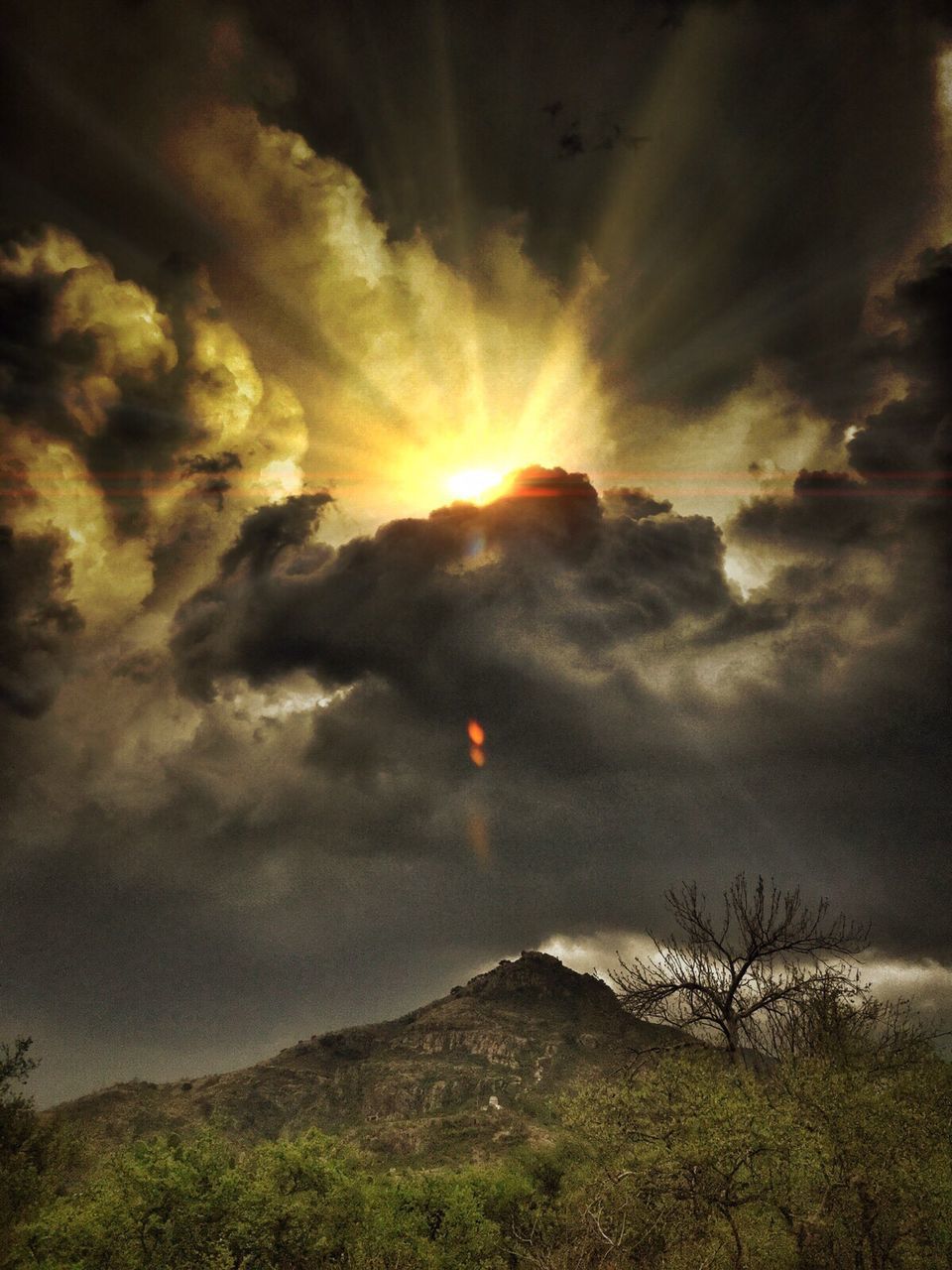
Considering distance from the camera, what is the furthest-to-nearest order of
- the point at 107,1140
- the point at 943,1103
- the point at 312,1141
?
the point at 107,1140
the point at 312,1141
the point at 943,1103

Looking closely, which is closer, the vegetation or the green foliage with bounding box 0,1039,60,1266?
the vegetation

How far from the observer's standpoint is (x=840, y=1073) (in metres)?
20.5

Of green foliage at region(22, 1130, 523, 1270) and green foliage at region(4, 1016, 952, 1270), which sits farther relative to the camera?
green foliage at region(22, 1130, 523, 1270)

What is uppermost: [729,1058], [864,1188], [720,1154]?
[729,1058]

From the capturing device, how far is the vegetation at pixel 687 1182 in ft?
55.0

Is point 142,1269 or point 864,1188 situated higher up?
point 864,1188

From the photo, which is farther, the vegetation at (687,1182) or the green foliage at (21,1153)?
the green foliage at (21,1153)

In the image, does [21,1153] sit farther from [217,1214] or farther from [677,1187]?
[677,1187]

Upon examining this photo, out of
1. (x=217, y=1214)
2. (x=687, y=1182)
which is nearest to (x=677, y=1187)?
(x=687, y=1182)

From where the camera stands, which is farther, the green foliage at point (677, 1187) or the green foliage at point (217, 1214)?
the green foliage at point (217, 1214)

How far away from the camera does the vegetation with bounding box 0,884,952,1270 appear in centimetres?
1677

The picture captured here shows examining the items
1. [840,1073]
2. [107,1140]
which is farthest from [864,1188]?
[107,1140]

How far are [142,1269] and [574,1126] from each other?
18728mm

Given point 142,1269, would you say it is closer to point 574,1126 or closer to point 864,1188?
point 574,1126
